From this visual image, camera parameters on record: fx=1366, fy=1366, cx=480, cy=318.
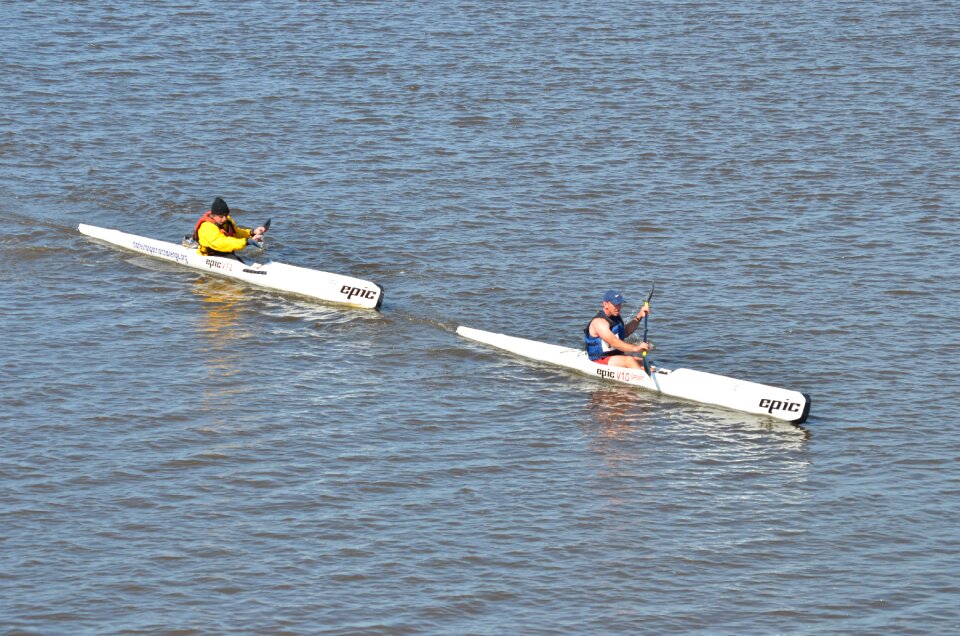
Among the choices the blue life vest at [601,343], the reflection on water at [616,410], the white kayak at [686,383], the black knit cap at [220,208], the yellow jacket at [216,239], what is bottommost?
the reflection on water at [616,410]

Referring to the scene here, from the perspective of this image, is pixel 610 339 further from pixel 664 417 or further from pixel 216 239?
pixel 216 239

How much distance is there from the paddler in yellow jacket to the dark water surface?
2.53ft

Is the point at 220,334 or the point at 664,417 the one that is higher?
the point at 220,334

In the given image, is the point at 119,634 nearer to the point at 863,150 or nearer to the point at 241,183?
the point at 241,183

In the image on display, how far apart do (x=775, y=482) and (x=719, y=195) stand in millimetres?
10801

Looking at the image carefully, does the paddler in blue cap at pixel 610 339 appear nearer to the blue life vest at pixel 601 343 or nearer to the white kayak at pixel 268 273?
the blue life vest at pixel 601 343

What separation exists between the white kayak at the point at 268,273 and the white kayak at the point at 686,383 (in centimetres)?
209

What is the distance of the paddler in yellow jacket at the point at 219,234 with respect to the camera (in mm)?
22828

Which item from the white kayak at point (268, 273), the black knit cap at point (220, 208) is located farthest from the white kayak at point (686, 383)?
the black knit cap at point (220, 208)

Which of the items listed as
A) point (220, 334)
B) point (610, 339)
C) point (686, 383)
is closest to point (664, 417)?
point (686, 383)

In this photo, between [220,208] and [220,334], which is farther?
[220,208]

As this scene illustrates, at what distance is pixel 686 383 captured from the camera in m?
18.5

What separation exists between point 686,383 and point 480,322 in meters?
4.03

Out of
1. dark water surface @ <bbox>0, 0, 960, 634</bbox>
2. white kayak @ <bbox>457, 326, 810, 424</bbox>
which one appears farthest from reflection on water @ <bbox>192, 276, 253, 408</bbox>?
white kayak @ <bbox>457, 326, 810, 424</bbox>
